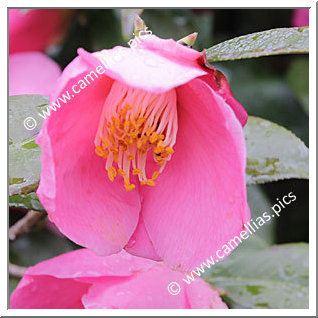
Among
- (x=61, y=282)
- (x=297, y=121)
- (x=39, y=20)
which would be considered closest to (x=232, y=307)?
(x=61, y=282)

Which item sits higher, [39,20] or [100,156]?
[39,20]

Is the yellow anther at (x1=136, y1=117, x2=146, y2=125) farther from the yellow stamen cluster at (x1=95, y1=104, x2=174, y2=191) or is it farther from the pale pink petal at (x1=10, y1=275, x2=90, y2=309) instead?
the pale pink petal at (x1=10, y1=275, x2=90, y2=309)

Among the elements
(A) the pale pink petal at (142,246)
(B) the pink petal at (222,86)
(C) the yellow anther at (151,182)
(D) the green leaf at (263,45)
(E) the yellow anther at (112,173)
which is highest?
(D) the green leaf at (263,45)

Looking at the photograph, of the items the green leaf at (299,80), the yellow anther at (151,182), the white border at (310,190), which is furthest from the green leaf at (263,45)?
the green leaf at (299,80)

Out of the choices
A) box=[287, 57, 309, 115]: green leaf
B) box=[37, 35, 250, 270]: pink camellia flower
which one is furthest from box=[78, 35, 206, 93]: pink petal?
box=[287, 57, 309, 115]: green leaf

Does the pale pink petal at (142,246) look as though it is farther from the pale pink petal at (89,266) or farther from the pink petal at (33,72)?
the pink petal at (33,72)
